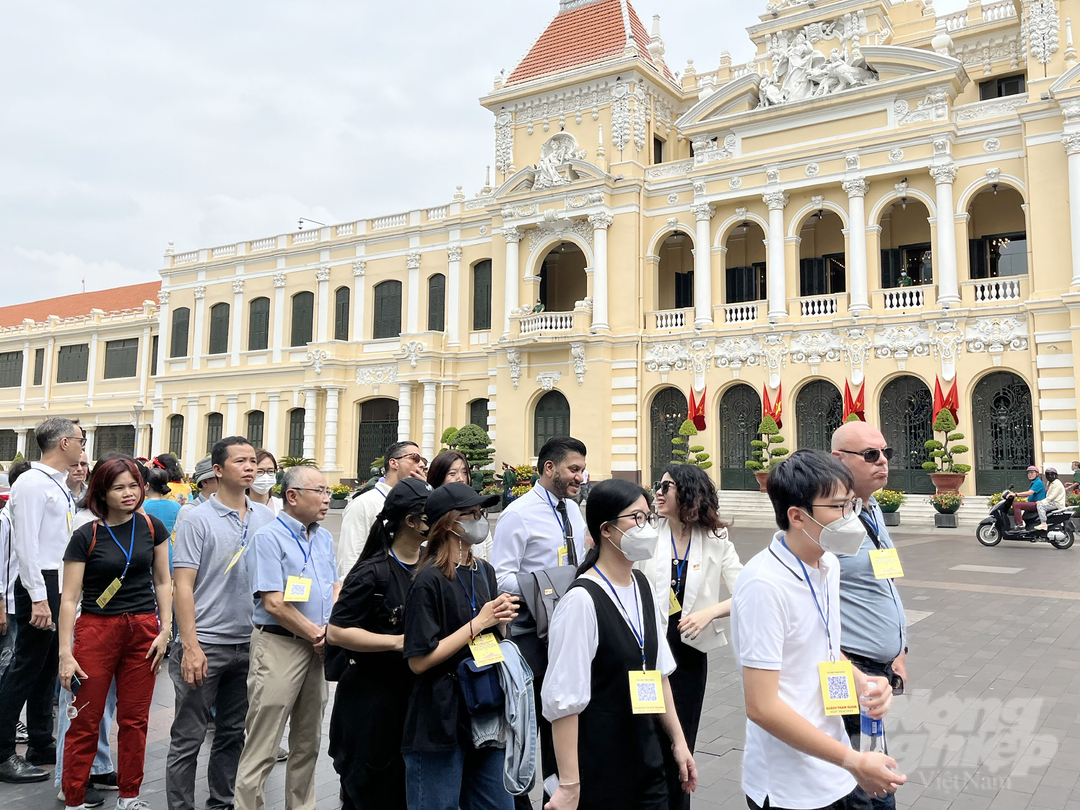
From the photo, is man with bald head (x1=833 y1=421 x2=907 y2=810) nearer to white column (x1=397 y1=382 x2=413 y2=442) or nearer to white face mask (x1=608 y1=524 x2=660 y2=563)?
white face mask (x1=608 y1=524 x2=660 y2=563)

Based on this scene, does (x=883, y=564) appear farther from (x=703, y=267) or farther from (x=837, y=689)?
(x=703, y=267)

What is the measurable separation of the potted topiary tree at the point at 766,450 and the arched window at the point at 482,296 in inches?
431

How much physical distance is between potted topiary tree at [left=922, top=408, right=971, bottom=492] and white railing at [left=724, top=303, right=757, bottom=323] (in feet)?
19.1

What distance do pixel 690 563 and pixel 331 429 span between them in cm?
2762

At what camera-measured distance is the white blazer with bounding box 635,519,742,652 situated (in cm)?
413

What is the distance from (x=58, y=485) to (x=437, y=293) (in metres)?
25.1

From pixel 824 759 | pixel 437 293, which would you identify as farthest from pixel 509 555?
pixel 437 293

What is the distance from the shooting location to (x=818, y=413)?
2208cm

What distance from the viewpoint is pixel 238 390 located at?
33500 mm

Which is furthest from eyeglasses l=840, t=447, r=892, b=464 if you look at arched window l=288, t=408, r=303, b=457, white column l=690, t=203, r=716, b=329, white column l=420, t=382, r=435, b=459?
arched window l=288, t=408, r=303, b=457

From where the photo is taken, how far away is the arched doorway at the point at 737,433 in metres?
22.9

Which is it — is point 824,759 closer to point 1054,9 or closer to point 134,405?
point 1054,9

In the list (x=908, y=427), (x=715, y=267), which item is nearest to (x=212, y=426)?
(x=715, y=267)

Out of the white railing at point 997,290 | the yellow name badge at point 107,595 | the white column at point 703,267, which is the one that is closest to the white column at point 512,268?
the white column at point 703,267
